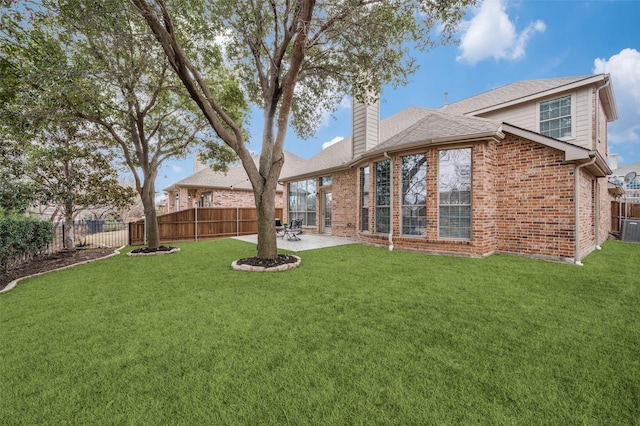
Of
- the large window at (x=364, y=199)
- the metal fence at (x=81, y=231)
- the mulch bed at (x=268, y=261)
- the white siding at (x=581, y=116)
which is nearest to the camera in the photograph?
the mulch bed at (x=268, y=261)

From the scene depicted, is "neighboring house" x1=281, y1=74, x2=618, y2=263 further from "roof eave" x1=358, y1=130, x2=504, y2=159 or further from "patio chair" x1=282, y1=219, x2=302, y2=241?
"patio chair" x1=282, y1=219, x2=302, y2=241

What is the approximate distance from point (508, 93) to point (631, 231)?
7804mm

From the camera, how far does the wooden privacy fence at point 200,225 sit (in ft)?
37.8

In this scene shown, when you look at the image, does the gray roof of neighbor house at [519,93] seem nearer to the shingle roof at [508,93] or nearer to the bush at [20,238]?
the shingle roof at [508,93]

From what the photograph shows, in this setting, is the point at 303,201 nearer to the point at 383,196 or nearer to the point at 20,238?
the point at 383,196

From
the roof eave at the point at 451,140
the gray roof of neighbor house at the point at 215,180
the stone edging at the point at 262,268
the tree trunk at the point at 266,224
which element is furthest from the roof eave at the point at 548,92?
the gray roof of neighbor house at the point at 215,180

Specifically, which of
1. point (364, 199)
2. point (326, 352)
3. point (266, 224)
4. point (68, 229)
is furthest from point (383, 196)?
point (68, 229)

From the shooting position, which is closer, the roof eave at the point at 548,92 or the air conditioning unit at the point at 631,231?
the roof eave at the point at 548,92

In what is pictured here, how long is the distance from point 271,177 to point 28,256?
7.84 meters

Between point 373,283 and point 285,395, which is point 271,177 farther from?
point 285,395

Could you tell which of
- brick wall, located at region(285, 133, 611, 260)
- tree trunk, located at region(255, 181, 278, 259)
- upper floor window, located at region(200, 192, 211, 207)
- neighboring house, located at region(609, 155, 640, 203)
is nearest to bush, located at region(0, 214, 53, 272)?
tree trunk, located at region(255, 181, 278, 259)

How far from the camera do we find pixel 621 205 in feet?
41.8

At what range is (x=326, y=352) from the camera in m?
2.54

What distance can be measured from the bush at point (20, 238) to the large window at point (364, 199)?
10038 mm
